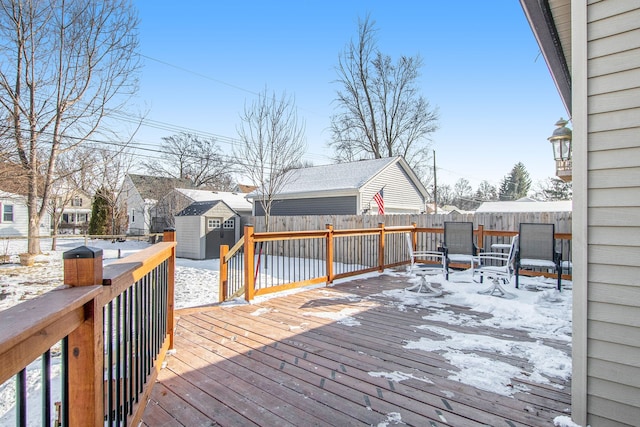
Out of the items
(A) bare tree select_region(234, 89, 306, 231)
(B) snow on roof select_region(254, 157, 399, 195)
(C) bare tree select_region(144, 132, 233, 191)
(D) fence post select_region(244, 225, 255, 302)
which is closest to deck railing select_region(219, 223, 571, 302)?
(D) fence post select_region(244, 225, 255, 302)

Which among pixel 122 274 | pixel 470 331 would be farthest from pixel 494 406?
pixel 122 274

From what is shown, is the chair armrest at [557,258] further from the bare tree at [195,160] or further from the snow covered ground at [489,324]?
the bare tree at [195,160]

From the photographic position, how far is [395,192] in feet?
47.3

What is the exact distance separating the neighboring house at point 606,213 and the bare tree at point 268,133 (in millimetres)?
9171

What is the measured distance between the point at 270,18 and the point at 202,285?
9.10 meters

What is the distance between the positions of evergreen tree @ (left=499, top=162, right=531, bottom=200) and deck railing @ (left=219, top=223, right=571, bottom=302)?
3896cm

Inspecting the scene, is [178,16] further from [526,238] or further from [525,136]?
[525,136]

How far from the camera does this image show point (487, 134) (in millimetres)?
19438

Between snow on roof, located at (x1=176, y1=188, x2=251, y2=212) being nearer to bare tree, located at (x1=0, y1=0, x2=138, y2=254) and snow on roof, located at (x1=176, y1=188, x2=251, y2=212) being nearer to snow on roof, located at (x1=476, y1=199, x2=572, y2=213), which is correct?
bare tree, located at (x1=0, y1=0, x2=138, y2=254)

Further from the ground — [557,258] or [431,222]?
[431,222]

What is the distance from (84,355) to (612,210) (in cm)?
242

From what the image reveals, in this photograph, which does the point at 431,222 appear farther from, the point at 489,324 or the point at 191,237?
the point at 191,237

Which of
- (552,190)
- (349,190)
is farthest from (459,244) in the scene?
(552,190)

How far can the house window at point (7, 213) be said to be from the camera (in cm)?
1869
